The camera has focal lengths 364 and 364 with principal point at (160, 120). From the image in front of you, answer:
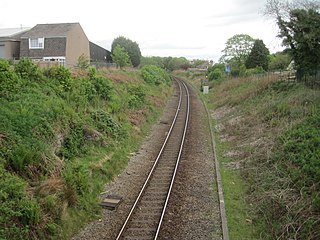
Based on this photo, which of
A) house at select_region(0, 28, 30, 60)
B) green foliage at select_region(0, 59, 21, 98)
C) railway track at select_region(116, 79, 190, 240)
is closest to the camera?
railway track at select_region(116, 79, 190, 240)

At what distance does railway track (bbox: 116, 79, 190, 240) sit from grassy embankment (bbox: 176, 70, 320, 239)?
2.12 m

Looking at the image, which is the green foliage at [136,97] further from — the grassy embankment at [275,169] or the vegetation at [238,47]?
the vegetation at [238,47]

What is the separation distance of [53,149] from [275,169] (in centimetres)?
818

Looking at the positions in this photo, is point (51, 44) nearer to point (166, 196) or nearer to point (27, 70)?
point (27, 70)

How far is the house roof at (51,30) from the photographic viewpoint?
42.0m

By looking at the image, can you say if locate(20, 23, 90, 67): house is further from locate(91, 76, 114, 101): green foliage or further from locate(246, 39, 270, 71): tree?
locate(246, 39, 270, 71): tree

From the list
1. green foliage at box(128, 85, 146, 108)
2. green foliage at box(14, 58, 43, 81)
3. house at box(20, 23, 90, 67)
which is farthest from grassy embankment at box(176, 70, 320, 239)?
house at box(20, 23, 90, 67)

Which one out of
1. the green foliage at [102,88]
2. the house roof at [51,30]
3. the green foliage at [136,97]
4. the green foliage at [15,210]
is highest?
the house roof at [51,30]

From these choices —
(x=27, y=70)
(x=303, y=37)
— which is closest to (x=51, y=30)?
(x=27, y=70)

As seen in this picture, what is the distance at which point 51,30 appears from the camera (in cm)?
4338

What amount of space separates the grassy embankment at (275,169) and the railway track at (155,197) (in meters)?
2.12

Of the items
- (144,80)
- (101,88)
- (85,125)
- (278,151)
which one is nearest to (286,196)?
(278,151)

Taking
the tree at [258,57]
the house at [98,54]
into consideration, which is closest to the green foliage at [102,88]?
the house at [98,54]

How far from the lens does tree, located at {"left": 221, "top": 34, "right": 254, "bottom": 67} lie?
69938 mm
